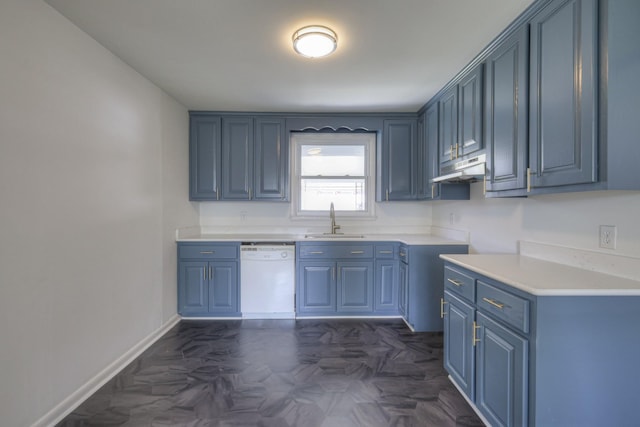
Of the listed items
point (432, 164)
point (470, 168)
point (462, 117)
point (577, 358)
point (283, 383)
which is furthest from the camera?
point (432, 164)

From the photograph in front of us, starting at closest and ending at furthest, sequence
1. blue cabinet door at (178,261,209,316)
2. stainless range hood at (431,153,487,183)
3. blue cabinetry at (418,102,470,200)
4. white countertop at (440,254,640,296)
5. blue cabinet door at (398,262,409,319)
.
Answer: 1. white countertop at (440,254,640,296)
2. stainless range hood at (431,153,487,183)
3. blue cabinetry at (418,102,470,200)
4. blue cabinet door at (398,262,409,319)
5. blue cabinet door at (178,261,209,316)

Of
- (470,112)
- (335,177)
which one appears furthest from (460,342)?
(335,177)

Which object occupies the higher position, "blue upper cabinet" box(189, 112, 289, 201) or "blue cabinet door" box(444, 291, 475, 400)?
"blue upper cabinet" box(189, 112, 289, 201)

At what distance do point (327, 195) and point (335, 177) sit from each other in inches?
10.5

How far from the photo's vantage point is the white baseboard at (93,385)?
5.53 feet

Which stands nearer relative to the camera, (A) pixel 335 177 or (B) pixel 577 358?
(B) pixel 577 358

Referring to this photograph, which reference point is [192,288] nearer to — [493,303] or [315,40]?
[315,40]

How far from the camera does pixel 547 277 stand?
143 cm

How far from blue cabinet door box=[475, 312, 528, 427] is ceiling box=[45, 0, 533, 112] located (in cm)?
182

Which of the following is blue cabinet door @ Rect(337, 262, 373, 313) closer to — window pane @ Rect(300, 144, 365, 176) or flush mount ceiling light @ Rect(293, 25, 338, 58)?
window pane @ Rect(300, 144, 365, 176)

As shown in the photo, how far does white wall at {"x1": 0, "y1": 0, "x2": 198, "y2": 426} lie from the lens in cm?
148

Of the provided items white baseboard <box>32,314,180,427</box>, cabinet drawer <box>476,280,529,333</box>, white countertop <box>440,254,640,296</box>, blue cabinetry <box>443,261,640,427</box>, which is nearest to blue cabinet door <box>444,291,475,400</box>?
cabinet drawer <box>476,280,529,333</box>

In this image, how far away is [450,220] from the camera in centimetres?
334

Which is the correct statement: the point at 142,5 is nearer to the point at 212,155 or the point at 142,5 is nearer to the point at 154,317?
the point at 212,155
